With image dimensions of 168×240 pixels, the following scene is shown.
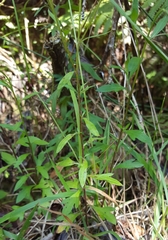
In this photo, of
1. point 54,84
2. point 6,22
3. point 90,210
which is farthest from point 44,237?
point 6,22

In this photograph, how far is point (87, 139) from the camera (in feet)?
3.90

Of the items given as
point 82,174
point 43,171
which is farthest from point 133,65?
point 43,171

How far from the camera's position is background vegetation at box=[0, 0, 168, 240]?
79 cm

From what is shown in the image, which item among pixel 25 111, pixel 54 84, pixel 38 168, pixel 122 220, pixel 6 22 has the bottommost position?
pixel 122 220

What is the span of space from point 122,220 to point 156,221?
0.45 ft

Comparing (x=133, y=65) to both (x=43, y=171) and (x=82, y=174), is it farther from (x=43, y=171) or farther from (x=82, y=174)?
(x=43, y=171)

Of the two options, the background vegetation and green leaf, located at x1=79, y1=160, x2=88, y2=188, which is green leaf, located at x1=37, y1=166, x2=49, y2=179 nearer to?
the background vegetation

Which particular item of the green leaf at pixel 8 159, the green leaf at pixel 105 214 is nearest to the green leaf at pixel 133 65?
the green leaf at pixel 105 214

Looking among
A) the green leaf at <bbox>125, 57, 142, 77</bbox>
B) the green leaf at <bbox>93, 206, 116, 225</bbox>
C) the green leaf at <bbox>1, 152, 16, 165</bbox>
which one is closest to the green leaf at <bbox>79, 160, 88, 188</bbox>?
the green leaf at <bbox>93, 206, 116, 225</bbox>

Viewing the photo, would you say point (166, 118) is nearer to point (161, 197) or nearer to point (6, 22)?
point (161, 197)

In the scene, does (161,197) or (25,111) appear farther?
(25,111)

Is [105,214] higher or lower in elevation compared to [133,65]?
lower

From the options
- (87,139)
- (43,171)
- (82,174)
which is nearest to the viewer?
(82,174)

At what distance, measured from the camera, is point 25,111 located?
1563 millimetres
